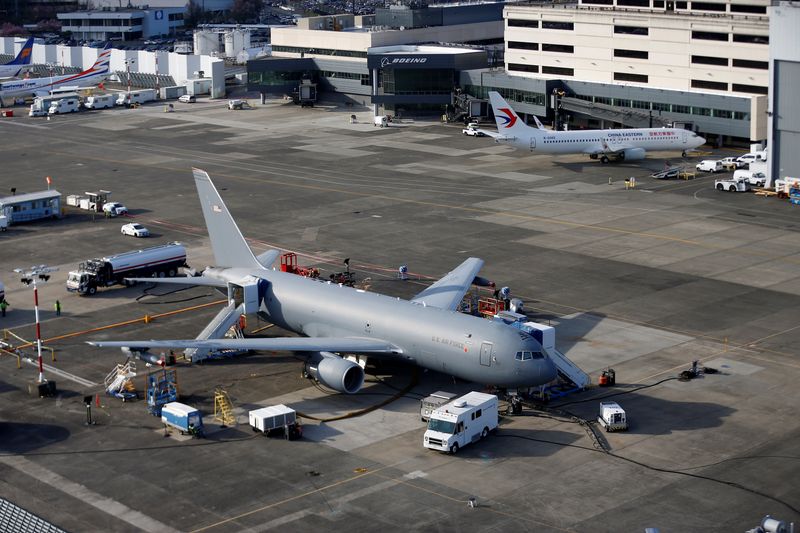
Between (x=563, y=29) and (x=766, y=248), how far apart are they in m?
74.6

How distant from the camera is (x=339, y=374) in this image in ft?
211

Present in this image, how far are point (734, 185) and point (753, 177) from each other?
2521mm

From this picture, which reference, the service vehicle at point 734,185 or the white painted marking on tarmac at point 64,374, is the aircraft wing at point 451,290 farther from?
the service vehicle at point 734,185

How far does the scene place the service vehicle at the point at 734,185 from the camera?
123 metres

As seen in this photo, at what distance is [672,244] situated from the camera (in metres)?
101

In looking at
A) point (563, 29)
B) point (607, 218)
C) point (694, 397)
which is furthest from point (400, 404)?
point (563, 29)

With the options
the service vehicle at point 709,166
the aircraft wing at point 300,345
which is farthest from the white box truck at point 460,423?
the service vehicle at point 709,166

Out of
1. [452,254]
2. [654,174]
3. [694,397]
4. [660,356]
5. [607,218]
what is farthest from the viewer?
[654,174]

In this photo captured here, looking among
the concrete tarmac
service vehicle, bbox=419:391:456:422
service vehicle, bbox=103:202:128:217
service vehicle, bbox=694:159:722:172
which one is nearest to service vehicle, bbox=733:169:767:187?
the concrete tarmac

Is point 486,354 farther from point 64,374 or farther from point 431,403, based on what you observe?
point 64,374

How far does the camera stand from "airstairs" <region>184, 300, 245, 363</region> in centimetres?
7125

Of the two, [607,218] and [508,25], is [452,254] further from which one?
[508,25]

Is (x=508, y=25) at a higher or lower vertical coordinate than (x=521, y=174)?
higher

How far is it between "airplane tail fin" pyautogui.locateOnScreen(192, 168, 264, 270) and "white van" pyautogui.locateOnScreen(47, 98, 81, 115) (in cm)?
12302
